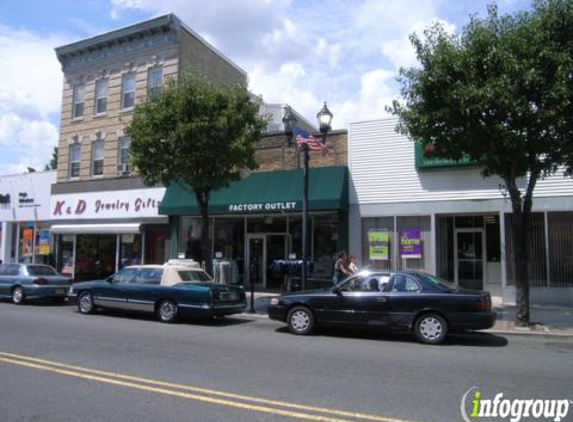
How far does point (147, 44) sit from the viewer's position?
73.3 feet

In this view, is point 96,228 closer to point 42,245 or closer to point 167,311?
point 42,245

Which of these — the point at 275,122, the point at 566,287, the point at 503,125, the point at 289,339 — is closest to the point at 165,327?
the point at 289,339

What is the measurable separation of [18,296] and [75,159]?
959cm

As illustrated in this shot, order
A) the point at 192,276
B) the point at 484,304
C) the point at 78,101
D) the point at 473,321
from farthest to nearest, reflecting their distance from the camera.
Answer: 1. the point at 78,101
2. the point at 192,276
3. the point at 484,304
4. the point at 473,321

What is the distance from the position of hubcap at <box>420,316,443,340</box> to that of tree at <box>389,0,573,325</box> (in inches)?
116

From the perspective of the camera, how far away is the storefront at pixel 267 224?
57.0ft

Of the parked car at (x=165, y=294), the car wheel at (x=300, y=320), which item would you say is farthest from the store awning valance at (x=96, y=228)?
the car wheel at (x=300, y=320)

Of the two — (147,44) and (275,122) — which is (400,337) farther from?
(275,122)

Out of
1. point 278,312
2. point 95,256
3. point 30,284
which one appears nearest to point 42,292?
point 30,284

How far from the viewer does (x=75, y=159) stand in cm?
2431

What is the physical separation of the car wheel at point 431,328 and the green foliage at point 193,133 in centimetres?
729

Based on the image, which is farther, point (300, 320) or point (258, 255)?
point (258, 255)

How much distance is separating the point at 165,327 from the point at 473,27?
9.99 metres

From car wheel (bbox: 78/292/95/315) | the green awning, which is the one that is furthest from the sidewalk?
car wheel (bbox: 78/292/95/315)
